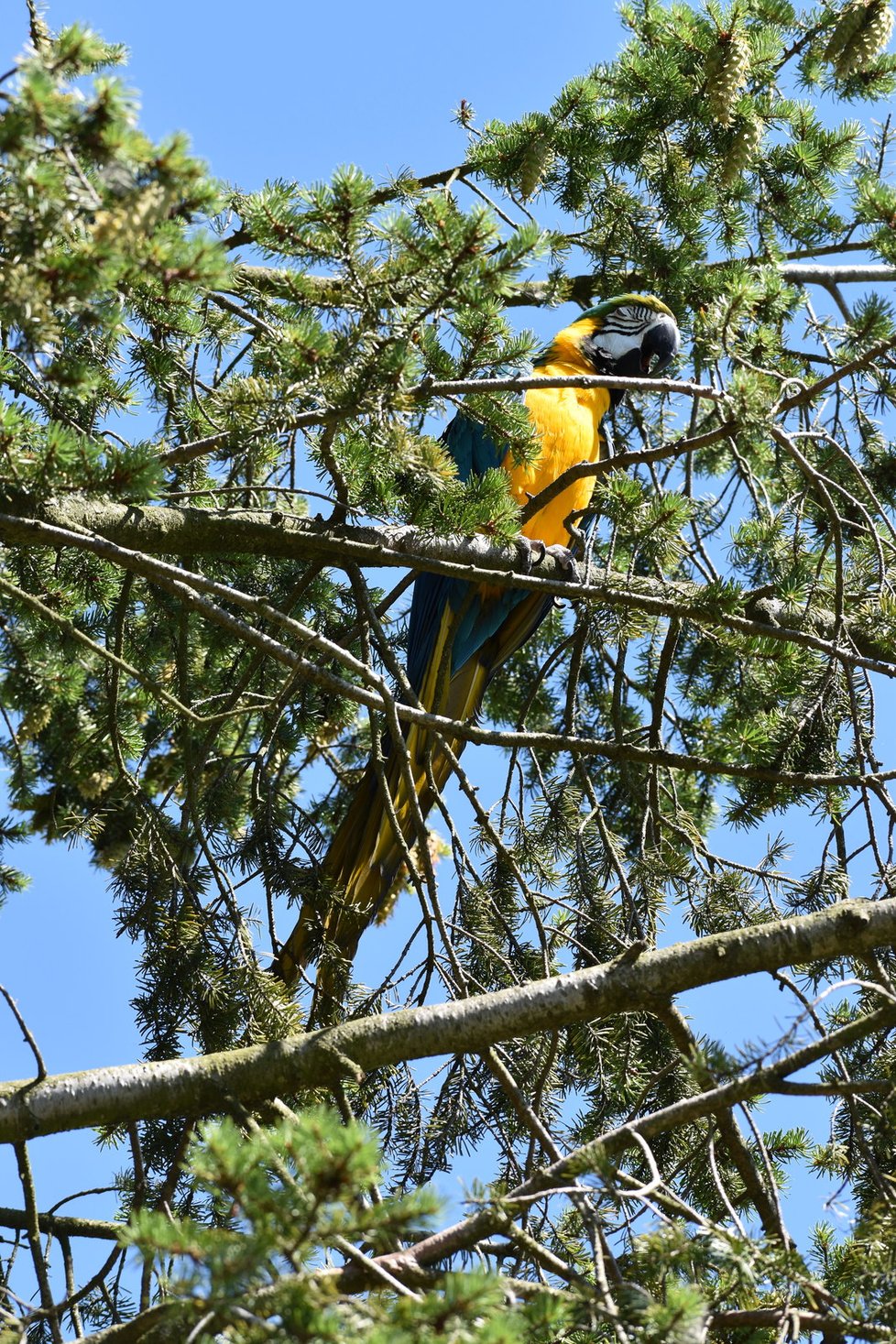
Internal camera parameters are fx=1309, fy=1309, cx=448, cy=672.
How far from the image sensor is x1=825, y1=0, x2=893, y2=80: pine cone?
3.16m

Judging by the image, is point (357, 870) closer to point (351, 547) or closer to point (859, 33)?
point (351, 547)

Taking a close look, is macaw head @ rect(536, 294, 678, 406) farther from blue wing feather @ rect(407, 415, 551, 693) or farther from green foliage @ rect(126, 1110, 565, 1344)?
green foliage @ rect(126, 1110, 565, 1344)

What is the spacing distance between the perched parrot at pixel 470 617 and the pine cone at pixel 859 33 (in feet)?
3.38

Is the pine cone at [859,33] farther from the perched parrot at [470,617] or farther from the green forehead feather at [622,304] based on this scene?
the green forehead feather at [622,304]

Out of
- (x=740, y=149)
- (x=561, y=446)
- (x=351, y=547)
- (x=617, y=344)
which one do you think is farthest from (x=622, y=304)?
(x=351, y=547)

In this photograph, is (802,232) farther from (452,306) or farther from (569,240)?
(452,306)

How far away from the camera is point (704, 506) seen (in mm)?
4488

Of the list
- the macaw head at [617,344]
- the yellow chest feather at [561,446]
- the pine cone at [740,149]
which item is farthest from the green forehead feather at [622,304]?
the pine cone at [740,149]

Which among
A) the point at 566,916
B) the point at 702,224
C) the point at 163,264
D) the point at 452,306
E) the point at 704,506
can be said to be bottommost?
the point at 566,916

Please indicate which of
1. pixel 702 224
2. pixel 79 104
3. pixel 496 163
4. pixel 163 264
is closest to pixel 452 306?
pixel 163 264

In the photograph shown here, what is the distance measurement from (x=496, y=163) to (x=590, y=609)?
1361 mm

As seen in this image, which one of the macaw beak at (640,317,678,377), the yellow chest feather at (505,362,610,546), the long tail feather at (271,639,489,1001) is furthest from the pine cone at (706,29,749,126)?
the long tail feather at (271,639,489,1001)

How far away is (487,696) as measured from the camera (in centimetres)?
467

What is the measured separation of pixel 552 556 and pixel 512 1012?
149cm
